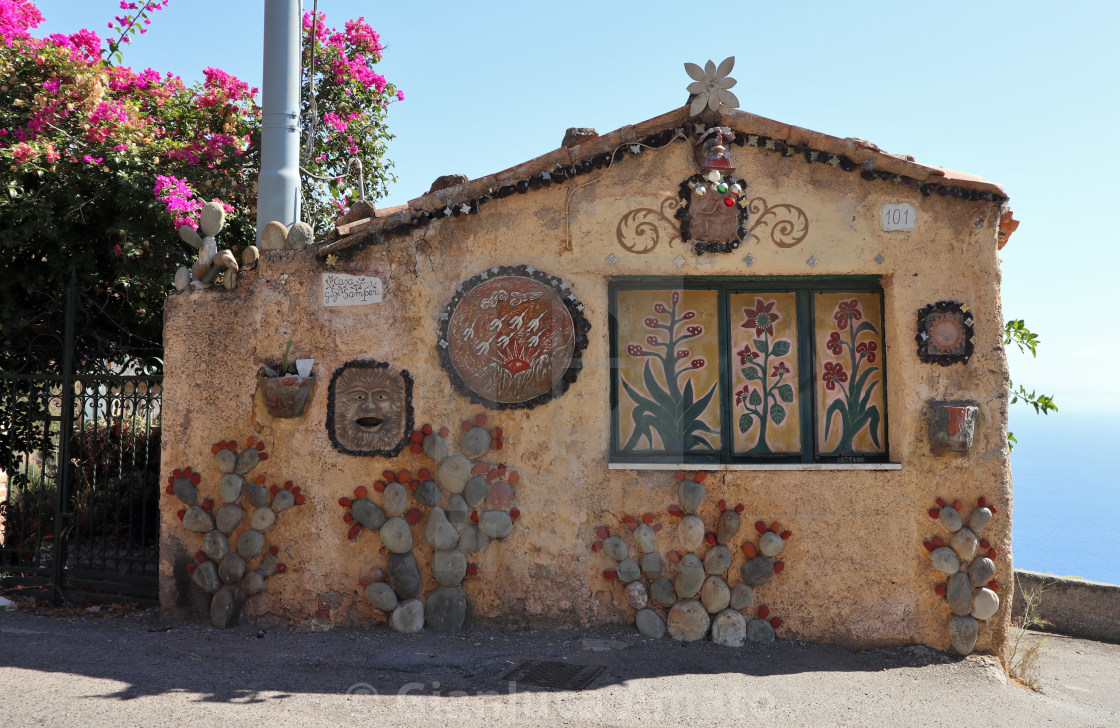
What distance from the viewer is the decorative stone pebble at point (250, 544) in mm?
5258

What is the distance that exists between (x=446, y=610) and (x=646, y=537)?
1.37 metres

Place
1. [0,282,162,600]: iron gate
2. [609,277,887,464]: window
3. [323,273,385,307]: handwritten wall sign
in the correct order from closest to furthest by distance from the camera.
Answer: [323,273,385,307]: handwritten wall sign < [609,277,887,464]: window < [0,282,162,600]: iron gate

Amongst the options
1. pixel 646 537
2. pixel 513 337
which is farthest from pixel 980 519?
pixel 513 337

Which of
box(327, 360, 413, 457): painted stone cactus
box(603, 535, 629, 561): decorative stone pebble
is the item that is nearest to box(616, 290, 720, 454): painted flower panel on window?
box(603, 535, 629, 561): decorative stone pebble

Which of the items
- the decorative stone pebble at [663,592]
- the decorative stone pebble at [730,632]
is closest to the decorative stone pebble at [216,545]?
the decorative stone pebble at [663,592]

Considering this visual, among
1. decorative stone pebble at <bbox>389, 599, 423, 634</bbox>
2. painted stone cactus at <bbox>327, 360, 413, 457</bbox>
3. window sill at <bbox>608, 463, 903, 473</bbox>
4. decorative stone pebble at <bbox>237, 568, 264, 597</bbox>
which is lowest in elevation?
decorative stone pebble at <bbox>389, 599, 423, 634</bbox>

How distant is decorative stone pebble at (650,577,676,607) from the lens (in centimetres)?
524

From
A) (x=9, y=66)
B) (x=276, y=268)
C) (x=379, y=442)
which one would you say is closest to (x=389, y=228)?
(x=276, y=268)

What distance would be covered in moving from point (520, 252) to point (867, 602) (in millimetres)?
3210

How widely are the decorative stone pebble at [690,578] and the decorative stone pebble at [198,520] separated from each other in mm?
3071

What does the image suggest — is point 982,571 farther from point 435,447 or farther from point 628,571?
point 435,447

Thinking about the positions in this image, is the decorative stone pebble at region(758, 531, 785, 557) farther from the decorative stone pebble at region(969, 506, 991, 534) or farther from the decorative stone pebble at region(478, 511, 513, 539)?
the decorative stone pebble at region(478, 511, 513, 539)

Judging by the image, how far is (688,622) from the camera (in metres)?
5.20

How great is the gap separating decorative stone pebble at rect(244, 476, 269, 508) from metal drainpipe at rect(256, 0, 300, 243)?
6.47 feet
